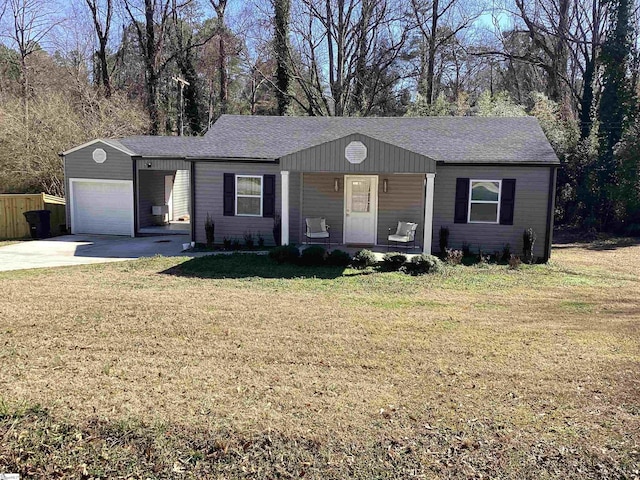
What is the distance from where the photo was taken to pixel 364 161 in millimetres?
12383

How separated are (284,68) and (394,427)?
25402 mm

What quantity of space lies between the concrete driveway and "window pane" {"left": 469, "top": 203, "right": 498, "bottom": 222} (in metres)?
8.01

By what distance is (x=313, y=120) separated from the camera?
17.7 m

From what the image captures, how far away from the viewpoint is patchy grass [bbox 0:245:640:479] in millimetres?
4105

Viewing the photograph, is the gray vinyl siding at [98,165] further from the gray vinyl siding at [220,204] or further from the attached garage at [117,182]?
the gray vinyl siding at [220,204]

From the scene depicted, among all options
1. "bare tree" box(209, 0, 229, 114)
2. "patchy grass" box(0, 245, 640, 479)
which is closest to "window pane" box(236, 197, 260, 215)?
"patchy grass" box(0, 245, 640, 479)

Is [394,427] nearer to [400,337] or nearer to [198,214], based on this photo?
[400,337]

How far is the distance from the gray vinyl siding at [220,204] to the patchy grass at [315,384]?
5.40m

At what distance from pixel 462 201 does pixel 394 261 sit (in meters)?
3.23

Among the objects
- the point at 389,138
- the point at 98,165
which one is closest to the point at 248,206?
the point at 389,138

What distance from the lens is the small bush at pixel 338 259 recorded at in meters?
12.2

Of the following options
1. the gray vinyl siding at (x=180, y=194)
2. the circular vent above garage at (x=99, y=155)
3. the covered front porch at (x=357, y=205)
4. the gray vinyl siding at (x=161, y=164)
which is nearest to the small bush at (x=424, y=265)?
the covered front porch at (x=357, y=205)

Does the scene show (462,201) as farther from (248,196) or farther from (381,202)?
(248,196)

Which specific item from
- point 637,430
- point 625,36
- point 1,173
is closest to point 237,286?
point 637,430
